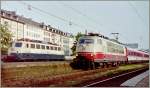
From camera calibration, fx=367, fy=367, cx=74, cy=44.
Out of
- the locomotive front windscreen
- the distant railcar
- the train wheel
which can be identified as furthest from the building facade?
the locomotive front windscreen

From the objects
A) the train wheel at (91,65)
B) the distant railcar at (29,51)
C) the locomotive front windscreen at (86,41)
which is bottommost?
the train wheel at (91,65)

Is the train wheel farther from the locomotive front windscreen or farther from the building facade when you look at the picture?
the building facade

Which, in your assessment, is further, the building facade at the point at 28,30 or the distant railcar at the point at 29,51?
the building facade at the point at 28,30

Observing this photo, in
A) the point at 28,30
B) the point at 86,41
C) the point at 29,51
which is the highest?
the point at 28,30

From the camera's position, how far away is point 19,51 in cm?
4112

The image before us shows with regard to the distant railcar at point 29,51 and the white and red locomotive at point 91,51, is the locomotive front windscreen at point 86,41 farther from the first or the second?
the distant railcar at point 29,51

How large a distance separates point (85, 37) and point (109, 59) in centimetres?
506

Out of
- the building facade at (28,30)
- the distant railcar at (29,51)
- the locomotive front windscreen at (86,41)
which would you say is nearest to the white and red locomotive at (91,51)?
the locomotive front windscreen at (86,41)

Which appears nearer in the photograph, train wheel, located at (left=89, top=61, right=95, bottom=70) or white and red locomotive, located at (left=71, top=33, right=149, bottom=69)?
white and red locomotive, located at (left=71, top=33, right=149, bottom=69)

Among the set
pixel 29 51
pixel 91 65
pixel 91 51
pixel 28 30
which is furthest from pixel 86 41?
pixel 28 30

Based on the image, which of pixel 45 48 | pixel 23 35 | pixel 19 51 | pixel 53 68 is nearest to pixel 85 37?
pixel 53 68

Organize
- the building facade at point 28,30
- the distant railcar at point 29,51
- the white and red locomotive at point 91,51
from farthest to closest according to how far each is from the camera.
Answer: the building facade at point 28,30 < the distant railcar at point 29,51 < the white and red locomotive at point 91,51

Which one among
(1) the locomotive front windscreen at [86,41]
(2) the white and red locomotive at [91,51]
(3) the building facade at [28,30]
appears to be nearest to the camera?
(2) the white and red locomotive at [91,51]

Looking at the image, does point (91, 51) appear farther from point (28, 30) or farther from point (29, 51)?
point (28, 30)
